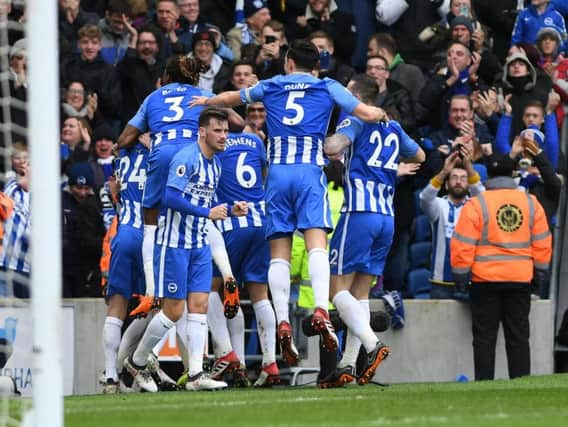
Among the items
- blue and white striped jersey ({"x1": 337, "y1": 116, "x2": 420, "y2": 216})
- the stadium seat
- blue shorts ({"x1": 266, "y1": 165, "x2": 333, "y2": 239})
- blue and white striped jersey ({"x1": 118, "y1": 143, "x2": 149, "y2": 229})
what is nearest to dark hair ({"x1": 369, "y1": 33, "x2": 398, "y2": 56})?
the stadium seat

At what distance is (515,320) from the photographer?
14.9 meters

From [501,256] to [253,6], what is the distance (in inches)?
243

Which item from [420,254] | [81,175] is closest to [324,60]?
[420,254]

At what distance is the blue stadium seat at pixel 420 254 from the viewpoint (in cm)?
1677

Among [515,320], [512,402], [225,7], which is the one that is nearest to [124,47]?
[225,7]

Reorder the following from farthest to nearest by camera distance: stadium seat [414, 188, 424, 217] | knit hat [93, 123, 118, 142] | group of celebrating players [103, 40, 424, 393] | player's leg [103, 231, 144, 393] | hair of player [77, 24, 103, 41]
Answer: hair of player [77, 24, 103, 41] → stadium seat [414, 188, 424, 217] → knit hat [93, 123, 118, 142] → player's leg [103, 231, 144, 393] → group of celebrating players [103, 40, 424, 393]

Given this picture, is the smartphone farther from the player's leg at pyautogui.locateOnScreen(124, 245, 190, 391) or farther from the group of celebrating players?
the player's leg at pyautogui.locateOnScreen(124, 245, 190, 391)

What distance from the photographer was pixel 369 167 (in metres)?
12.3

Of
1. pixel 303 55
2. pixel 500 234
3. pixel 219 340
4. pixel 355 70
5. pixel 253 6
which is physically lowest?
pixel 219 340

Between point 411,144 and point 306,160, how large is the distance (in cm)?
99

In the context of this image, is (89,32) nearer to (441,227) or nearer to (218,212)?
(441,227)

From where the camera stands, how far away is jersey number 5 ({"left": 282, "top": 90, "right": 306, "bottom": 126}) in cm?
1205

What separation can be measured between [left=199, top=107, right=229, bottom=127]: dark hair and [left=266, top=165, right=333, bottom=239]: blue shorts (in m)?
0.56

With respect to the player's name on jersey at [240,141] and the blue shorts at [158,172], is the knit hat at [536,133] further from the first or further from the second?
the blue shorts at [158,172]
